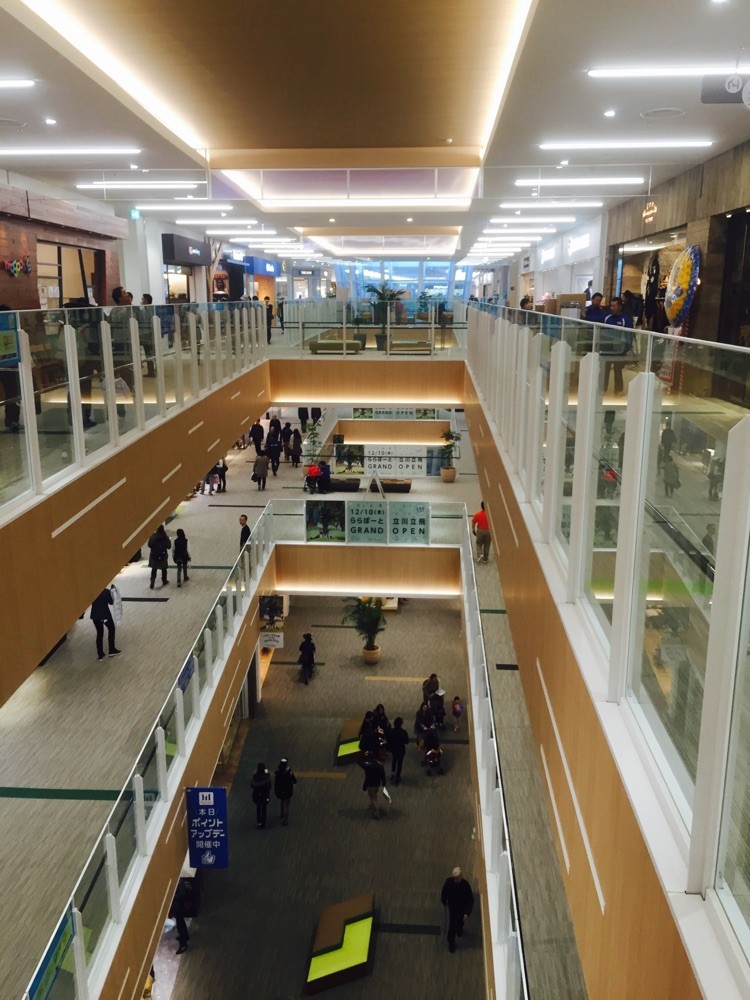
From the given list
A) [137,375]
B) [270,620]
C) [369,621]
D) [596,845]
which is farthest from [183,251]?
[596,845]

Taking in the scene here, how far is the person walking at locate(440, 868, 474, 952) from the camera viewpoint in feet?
33.8

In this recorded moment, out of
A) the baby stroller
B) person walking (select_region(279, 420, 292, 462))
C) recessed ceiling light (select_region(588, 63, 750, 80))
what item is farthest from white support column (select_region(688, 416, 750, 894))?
person walking (select_region(279, 420, 292, 462))

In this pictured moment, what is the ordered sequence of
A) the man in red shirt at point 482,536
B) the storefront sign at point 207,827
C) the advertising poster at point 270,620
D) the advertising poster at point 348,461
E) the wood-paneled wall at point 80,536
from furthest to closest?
the advertising poster at point 348,461, the man in red shirt at point 482,536, the advertising poster at point 270,620, the storefront sign at point 207,827, the wood-paneled wall at point 80,536

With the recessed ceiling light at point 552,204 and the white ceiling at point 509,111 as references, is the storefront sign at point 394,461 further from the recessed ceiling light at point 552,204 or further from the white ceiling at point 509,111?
the recessed ceiling light at point 552,204

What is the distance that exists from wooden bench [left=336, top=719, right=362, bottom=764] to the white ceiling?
417 inches

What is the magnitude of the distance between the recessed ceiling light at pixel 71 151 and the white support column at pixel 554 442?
32.9 feet

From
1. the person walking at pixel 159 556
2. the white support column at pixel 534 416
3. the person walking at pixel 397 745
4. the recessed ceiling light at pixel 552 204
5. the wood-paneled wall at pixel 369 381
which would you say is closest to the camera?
the white support column at pixel 534 416

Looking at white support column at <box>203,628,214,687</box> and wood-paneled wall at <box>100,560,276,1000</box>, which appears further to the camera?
white support column at <box>203,628,214,687</box>

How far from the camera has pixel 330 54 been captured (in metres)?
8.85

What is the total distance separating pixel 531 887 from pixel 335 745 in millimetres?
9584

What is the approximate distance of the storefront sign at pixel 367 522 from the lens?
1728 centimetres

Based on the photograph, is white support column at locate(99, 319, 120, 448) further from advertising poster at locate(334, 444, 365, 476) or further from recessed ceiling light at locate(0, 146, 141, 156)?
advertising poster at locate(334, 444, 365, 476)

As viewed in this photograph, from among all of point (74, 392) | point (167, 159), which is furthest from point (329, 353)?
point (74, 392)

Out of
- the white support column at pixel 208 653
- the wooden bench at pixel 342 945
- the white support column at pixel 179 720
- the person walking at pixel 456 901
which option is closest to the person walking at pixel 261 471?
the white support column at pixel 208 653
